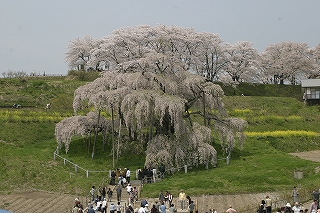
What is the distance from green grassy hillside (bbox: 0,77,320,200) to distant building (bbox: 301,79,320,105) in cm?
296

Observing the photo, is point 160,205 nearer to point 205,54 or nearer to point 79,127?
point 79,127

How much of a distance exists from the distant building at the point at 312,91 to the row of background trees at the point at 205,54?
481 inches

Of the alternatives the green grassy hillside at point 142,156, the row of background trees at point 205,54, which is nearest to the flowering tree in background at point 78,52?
the row of background trees at point 205,54

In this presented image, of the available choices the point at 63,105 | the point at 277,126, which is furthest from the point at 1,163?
the point at 277,126

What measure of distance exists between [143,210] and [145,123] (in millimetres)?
14633

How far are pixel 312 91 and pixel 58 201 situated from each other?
49.9 metres

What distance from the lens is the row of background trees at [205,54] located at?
58.8 m

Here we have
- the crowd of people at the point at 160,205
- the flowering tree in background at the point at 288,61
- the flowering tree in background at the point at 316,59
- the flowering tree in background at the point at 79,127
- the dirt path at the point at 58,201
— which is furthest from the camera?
the flowering tree in background at the point at 316,59

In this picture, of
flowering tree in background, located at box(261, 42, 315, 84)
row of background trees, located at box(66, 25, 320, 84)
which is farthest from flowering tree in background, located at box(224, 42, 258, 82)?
flowering tree in background, located at box(261, 42, 315, 84)

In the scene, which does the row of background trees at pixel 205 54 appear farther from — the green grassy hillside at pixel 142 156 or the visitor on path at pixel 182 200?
the visitor on path at pixel 182 200

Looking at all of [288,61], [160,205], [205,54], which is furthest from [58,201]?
[288,61]

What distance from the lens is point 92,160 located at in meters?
40.1

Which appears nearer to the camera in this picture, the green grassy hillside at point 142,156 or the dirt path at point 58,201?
the dirt path at point 58,201

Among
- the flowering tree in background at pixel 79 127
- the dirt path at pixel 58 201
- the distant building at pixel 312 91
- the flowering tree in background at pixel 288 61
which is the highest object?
the flowering tree in background at pixel 288 61
